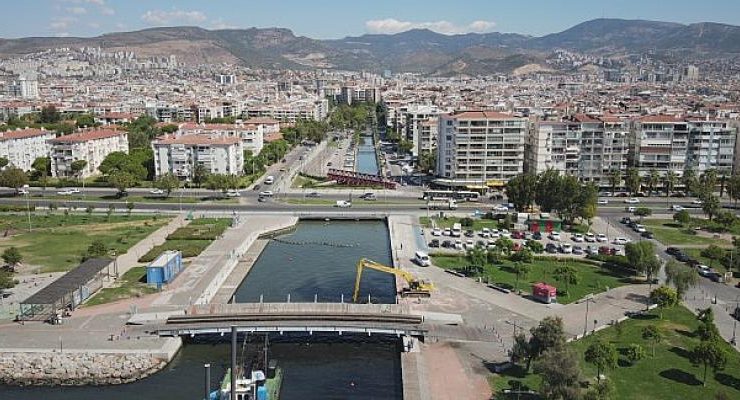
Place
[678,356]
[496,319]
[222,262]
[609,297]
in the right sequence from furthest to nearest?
[222,262] → [609,297] → [496,319] → [678,356]

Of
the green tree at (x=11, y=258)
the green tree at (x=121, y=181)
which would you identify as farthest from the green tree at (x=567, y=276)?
the green tree at (x=121, y=181)

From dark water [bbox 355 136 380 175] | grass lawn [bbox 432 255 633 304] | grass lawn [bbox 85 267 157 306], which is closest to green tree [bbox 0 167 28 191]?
grass lawn [bbox 85 267 157 306]

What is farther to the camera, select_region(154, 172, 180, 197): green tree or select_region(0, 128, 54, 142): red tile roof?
select_region(0, 128, 54, 142): red tile roof

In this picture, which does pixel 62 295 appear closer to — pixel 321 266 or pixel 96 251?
pixel 96 251

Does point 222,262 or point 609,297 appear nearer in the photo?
point 609,297

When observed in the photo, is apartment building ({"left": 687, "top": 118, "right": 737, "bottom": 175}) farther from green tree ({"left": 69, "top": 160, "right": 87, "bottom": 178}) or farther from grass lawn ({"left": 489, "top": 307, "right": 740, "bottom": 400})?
green tree ({"left": 69, "top": 160, "right": 87, "bottom": 178})

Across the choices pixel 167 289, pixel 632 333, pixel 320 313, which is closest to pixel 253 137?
pixel 167 289

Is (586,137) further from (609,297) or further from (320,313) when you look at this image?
(320,313)
